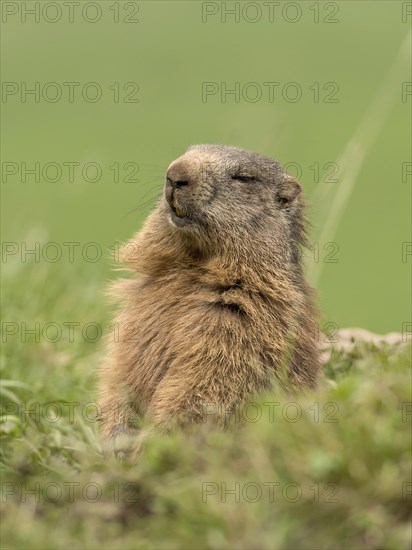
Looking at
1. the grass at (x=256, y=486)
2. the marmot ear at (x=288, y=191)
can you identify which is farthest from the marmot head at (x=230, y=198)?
the grass at (x=256, y=486)

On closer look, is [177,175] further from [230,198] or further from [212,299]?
[212,299]

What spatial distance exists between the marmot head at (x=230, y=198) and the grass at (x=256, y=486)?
3.42 feet

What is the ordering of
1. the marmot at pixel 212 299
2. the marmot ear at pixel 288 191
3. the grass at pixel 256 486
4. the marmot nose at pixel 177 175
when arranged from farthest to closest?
the marmot ear at pixel 288 191, the marmot nose at pixel 177 175, the marmot at pixel 212 299, the grass at pixel 256 486

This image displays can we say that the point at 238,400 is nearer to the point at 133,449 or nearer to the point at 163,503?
the point at 133,449

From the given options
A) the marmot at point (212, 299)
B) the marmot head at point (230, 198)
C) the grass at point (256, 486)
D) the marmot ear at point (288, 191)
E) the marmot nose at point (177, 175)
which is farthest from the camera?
the marmot ear at point (288, 191)

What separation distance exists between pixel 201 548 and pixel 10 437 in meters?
1.81

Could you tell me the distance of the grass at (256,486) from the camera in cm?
353

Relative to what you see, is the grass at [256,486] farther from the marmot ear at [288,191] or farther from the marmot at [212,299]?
the marmot ear at [288,191]

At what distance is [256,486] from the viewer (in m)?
3.67

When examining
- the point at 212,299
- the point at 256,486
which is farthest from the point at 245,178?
the point at 256,486

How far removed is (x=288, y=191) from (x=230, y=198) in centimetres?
38

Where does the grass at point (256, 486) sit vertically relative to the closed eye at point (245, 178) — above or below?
below

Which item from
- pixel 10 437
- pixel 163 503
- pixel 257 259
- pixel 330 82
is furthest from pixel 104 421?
pixel 330 82

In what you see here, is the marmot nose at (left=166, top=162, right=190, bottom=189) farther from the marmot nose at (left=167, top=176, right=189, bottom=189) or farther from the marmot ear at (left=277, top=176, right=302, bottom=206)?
the marmot ear at (left=277, top=176, right=302, bottom=206)
